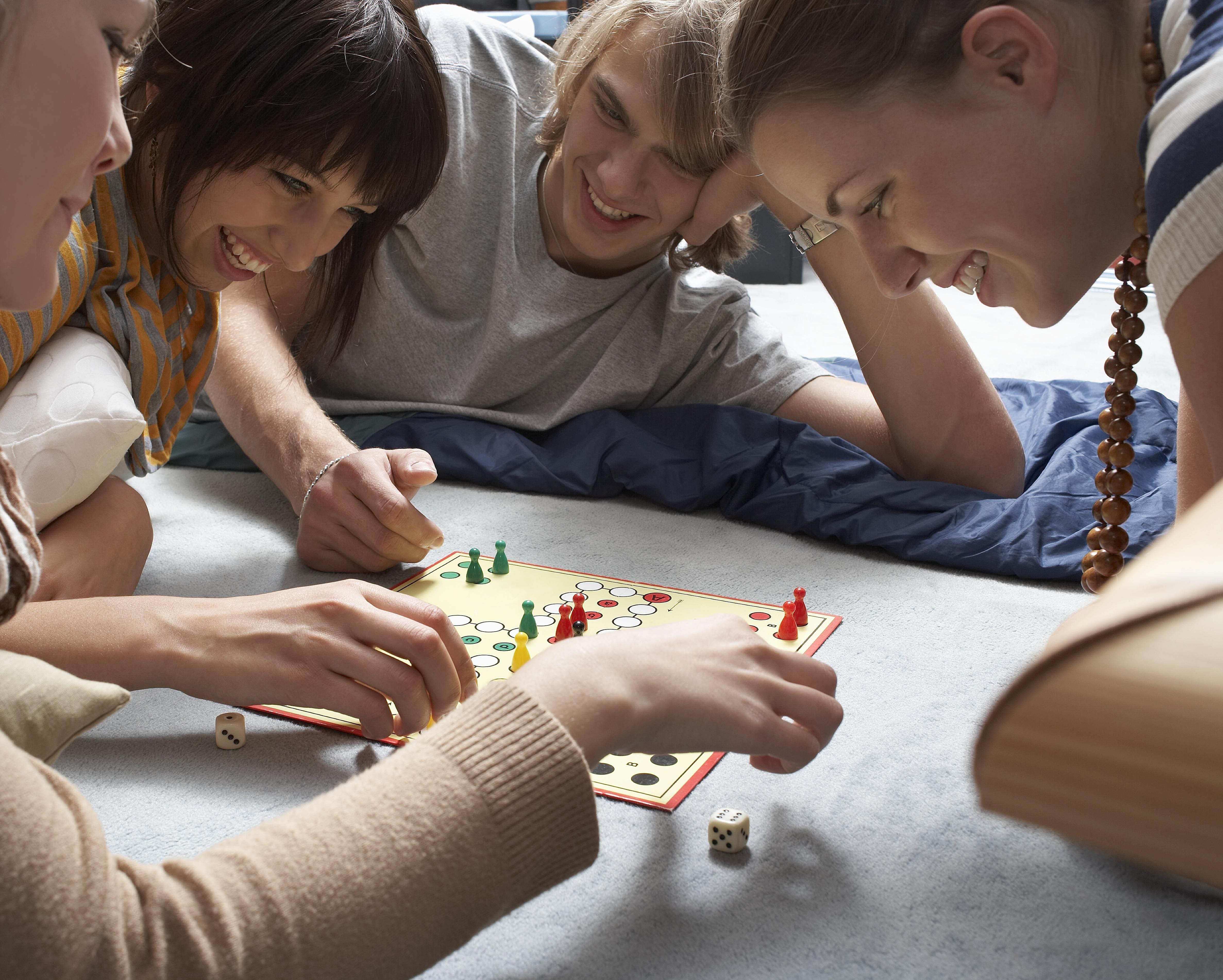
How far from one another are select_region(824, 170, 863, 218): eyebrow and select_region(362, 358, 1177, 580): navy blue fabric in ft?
1.81

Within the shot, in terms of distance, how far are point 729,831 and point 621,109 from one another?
1178 millimetres

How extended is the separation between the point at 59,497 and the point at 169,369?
274mm

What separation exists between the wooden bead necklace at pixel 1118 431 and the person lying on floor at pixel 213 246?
65 centimetres

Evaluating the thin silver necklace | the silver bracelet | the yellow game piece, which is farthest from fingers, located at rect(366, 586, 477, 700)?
the thin silver necklace

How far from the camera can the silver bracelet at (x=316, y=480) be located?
1385mm

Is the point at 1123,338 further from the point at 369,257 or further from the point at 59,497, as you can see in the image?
the point at 59,497

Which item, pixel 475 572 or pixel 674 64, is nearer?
pixel 475 572

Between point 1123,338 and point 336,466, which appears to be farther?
point 336,466

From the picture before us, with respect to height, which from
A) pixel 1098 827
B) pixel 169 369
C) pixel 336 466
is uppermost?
pixel 1098 827

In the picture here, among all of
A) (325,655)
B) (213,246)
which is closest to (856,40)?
(325,655)

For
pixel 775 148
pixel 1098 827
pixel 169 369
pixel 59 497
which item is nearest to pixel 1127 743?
pixel 1098 827

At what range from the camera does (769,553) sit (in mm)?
A: 1467

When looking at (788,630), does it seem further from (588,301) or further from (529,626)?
(588,301)

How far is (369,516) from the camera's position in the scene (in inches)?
52.5
